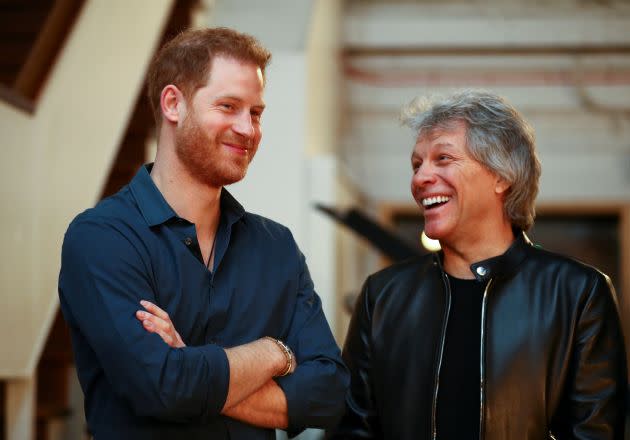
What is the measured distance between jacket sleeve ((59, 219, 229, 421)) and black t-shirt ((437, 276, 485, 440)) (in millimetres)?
565

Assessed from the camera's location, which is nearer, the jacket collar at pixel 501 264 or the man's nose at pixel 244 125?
the man's nose at pixel 244 125

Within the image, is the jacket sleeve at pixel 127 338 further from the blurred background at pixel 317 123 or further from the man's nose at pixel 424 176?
the blurred background at pixel 317 123

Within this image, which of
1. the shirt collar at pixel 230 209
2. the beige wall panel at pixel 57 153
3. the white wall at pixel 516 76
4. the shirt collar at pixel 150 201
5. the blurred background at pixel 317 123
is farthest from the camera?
the white wall at pixel 516 76

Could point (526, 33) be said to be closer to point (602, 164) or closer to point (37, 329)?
point (602, 164)

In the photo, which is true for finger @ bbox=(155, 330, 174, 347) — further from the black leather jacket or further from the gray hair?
the gray hair

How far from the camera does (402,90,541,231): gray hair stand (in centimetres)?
202

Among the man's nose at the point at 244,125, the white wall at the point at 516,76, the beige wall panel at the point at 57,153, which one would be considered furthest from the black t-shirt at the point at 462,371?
the white wall at the point at 516,76

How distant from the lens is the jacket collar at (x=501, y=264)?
6.57 ft

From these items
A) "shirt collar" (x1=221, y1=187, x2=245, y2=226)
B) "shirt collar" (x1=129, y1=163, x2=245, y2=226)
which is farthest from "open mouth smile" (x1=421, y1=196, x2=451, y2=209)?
"shirt collar" (x1=129, y1=163, x2=245, y2=226)

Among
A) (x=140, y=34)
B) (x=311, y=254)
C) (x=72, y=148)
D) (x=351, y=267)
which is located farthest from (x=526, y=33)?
(x=72, y=148)

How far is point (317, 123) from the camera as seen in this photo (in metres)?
6.13

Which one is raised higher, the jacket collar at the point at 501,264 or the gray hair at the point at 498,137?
the gray hair at the point at 498,137

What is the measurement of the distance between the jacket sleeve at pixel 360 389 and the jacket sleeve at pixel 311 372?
252 mm

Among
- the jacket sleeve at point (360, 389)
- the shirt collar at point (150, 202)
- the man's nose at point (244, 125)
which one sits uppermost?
the man's nose at point (244, 125)
